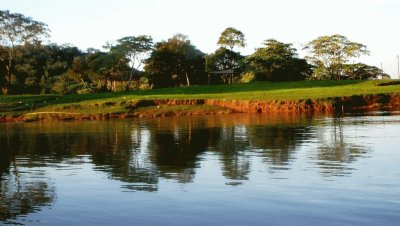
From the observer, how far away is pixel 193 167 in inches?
842

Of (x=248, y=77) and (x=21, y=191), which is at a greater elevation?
(x=248, y=77)

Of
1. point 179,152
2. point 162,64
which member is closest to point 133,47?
point 162,64

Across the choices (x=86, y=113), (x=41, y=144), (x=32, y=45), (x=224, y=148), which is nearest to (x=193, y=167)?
(x=224, y=148)

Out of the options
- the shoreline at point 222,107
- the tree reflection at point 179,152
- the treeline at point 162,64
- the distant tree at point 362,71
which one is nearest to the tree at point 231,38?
the treeline at point 162,64

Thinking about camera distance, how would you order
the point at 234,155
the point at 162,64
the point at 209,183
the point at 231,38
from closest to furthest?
the point at 209,183
the point at 234,155
the point at 162,64
the point at 231,38

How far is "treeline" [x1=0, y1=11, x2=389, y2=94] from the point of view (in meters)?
104

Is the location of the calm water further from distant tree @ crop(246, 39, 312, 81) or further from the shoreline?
distant tree @ crop(246, 39, 312, 81)

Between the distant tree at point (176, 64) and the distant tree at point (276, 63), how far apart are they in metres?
12.2

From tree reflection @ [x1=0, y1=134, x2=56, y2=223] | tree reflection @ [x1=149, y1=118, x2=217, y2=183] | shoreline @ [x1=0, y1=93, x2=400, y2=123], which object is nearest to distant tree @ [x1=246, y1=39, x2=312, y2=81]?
shoreline @ [x1=0, y1=93, x2=400, y2=123]

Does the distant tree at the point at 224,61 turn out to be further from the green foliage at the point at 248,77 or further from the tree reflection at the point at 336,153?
the tree reflection at the point at 336,153

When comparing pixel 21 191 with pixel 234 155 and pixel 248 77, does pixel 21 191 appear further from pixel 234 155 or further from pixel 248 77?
pixel 248 77

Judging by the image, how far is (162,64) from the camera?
10806 centimetres

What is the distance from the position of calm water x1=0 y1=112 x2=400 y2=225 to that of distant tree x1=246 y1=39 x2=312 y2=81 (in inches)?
3079

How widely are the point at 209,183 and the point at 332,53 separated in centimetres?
10623
